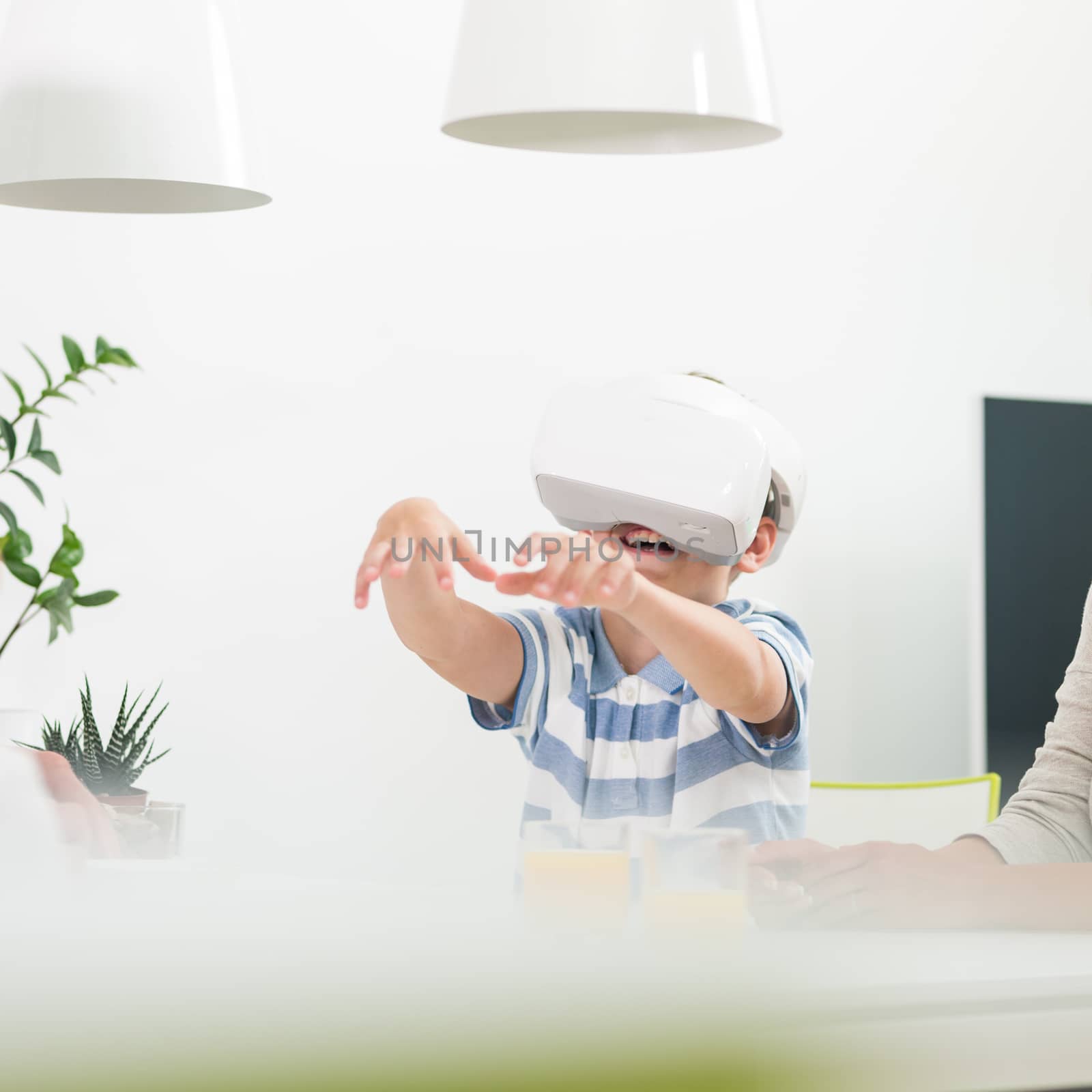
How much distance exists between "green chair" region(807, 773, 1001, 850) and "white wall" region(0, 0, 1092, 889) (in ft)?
1.33

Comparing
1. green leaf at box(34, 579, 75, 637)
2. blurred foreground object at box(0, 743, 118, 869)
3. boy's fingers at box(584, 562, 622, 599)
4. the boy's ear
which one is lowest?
blurred foreground object at box(0, 743, 118, 869)

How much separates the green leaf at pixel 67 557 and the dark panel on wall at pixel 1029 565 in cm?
173

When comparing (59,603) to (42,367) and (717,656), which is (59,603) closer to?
(42,367)

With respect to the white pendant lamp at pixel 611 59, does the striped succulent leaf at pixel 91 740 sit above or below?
below

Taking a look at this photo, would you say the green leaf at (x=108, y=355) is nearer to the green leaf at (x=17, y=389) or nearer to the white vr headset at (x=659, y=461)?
the green leaf at (x=17, y=389)

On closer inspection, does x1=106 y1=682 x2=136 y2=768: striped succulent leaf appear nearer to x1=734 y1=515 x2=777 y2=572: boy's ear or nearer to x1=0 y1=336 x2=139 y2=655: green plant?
x1=0 y1=336 x2=139 y2=655: green plant

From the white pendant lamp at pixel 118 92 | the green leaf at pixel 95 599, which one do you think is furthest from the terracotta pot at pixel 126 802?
the green leaf at pixel 95 599

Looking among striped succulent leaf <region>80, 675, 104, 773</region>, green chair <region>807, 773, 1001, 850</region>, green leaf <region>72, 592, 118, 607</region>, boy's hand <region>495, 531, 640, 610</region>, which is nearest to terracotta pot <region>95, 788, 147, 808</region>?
boy's hand <region>495, 531, 640, 610</region>

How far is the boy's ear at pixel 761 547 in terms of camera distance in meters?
1.21

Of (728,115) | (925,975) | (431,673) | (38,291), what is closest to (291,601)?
(431,673)

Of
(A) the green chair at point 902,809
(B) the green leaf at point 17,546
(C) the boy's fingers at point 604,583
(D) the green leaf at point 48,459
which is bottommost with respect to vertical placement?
(A) the green chair at point 902,809

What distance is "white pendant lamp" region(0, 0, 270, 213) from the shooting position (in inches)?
40.3

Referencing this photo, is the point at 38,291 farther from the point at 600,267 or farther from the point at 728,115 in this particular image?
the point at 728,115

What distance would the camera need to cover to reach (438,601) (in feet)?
3.40
